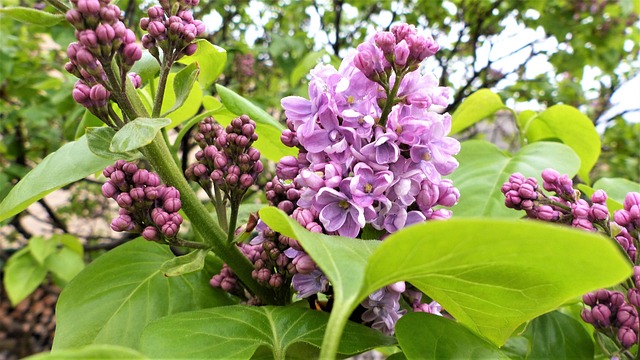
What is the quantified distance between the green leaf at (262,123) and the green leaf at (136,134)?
18 centimetres

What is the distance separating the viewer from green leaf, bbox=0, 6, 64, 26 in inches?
19.1

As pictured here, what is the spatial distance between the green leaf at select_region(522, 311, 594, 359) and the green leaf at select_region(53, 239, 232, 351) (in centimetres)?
38

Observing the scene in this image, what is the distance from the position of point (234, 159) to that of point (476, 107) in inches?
25.8

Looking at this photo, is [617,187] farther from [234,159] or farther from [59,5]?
[59,5]

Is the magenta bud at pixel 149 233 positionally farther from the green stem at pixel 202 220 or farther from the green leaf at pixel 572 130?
the green leaf at pixel 572 130

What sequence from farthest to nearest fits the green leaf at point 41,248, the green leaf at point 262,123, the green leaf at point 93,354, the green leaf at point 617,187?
the green leaf at point 41,248, the green leaf at point 617,187, the green leaf at point 262,123, the green leaf at point 93,354

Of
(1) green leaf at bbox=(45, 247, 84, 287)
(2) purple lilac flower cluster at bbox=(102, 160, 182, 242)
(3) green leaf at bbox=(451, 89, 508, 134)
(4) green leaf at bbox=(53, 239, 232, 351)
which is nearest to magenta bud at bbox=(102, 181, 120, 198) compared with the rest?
(2) purple lilac flower cluster at bbox=(102, 160, 182, 242)

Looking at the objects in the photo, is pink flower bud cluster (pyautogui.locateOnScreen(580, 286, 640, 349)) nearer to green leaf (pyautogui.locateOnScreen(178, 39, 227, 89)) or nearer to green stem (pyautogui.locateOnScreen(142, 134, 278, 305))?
green stem (pyautogui.locateOnScreen(142, 134, 278, 305))

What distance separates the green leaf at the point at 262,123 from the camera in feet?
2.13

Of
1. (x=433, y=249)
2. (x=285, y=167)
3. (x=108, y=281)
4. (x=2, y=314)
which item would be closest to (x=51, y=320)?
(x=2, y=314)

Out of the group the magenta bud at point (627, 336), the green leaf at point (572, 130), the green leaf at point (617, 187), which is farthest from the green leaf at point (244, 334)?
the green leaf at point (572, 130)

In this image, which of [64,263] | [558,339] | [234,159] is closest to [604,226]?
[558,339]

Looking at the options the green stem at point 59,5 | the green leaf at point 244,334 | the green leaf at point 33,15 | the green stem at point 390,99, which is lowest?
the green leaf at point 244,334

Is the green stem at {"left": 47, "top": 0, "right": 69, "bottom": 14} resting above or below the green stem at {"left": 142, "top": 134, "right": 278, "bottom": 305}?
above
